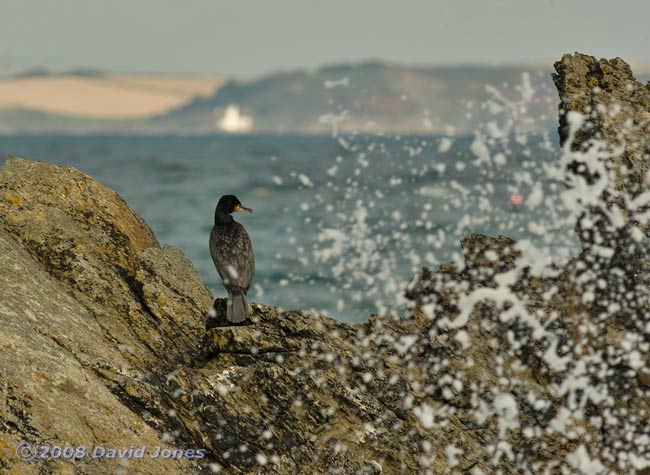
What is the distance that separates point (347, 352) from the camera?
9.98 metres

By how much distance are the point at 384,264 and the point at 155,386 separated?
3389 centimetres

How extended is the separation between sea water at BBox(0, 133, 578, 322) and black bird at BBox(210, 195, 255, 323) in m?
4.42

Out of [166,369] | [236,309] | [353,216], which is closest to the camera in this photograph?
[166,369]

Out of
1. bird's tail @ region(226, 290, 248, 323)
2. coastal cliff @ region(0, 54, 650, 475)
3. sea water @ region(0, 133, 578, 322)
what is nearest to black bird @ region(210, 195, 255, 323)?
bird's tail @ region(226, 290, 248, 323)

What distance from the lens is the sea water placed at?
34.8 metres

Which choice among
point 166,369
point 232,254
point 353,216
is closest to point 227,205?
point 232,254

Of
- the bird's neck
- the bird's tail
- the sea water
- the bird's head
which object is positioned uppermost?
the bird's head

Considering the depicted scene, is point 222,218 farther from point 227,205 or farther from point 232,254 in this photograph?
point 232,254

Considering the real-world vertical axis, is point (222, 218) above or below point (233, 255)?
above

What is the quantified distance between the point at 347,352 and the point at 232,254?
2.14 metres

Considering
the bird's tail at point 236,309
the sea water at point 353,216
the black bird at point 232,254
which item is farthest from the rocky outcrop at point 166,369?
the sea water at point 353,216

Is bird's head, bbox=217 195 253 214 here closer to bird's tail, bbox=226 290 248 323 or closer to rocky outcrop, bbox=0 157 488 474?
rocky outcrop, bbox=0 157 488 474

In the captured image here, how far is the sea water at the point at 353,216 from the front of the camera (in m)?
34.8

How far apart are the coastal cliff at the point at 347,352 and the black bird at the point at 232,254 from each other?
0.30 metres
